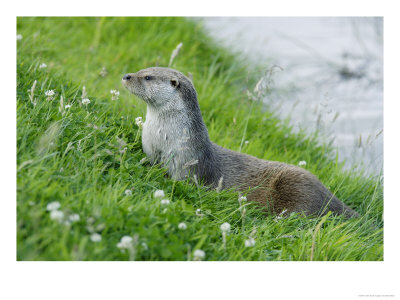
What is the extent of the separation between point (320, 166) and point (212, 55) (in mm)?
3199

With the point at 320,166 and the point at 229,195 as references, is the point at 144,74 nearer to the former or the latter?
the point at 229,195

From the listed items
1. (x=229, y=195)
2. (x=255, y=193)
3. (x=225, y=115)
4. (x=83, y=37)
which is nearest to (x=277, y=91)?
(x=225, y=115)

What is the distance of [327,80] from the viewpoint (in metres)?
4.96

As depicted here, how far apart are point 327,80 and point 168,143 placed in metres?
1.98

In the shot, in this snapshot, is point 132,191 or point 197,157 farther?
point 197,157

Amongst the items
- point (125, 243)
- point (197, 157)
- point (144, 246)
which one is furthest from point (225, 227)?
point (197, 157)

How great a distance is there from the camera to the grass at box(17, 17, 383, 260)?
269 centimetres

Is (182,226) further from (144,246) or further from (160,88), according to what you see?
(160,88)

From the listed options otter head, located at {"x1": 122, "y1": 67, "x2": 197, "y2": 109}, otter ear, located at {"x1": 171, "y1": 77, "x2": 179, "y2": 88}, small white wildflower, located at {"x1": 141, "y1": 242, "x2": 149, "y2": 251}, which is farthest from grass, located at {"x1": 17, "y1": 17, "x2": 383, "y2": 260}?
otter ear, located at {"x1": 171, "y1": 77, "x2": 179, "y2": 88}

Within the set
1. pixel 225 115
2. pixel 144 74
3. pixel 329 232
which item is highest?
pixel 144 74

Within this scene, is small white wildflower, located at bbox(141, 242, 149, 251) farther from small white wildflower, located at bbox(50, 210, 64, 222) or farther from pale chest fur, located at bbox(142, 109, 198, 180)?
pale chest fur, located at bbox(142, 109, 198, 180)

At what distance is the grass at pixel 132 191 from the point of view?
2689 mm
